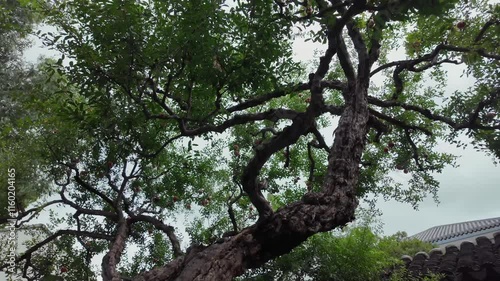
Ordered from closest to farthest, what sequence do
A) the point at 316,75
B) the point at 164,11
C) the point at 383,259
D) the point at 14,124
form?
1. the point at 164,11
2. the point at 316,75
3. the point at 383,259
4. the point at 14,124

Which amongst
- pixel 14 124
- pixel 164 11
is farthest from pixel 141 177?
pixel 164 11

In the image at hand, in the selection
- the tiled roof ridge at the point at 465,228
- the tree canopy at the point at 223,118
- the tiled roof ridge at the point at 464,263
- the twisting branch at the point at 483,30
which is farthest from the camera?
the tiled roof ridge at the point at 465,228

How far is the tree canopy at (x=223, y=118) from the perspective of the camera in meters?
2.53

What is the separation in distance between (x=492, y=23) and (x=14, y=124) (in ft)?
18.0

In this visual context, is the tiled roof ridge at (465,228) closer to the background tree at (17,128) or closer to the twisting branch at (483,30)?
the twisting branch at (483,30)

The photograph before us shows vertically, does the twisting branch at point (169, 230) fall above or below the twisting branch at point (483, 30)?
below

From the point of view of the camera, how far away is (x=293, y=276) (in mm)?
4430

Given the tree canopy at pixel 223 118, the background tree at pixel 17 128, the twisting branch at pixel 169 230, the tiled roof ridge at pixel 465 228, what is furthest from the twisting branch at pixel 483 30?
the background tree at pixel 17 128

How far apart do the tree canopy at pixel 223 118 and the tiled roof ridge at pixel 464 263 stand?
2.71 ft

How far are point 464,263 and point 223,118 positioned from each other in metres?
2.65

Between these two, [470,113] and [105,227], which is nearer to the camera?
[470,113]

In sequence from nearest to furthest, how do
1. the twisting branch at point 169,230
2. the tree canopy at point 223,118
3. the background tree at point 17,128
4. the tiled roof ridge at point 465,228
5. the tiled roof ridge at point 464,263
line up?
the tree canopy at point 223,118
the twisting branch at point 169,230
the tiled roof ridge at point 464,263
the background tree at point 17,128
the tiled roof ridge at point 465,228

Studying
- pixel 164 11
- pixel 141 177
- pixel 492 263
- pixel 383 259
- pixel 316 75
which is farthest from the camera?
pixel 141 177

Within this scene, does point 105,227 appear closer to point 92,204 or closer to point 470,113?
point 92,204
